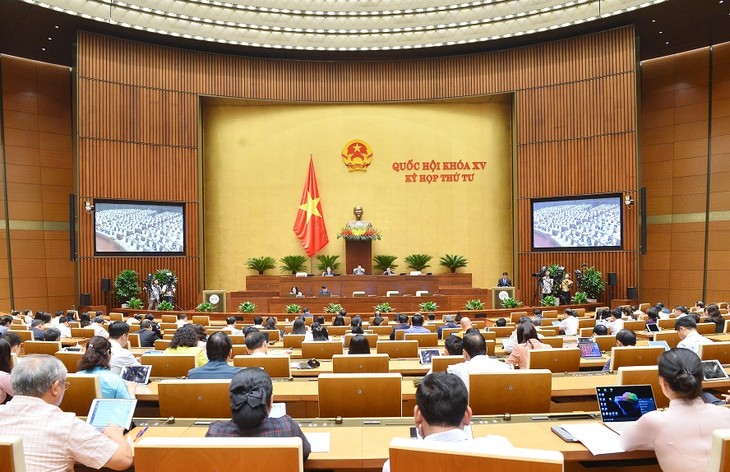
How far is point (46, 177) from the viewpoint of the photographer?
15.3m

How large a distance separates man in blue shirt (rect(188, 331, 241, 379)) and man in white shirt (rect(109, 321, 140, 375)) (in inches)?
31.3

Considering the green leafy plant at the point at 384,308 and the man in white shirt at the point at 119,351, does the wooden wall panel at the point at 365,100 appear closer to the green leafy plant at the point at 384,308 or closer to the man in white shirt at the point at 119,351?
the green leafy plant at the point at 384,308

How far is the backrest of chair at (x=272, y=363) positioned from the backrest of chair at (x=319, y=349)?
1.17 m

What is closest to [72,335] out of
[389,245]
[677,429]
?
[677,429]

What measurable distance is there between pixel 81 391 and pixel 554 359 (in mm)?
3355

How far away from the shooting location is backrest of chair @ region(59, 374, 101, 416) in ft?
9.85

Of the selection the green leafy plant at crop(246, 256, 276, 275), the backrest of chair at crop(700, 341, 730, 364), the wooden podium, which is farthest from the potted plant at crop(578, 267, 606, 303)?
the backrest of chair at crop(700, 341, 730, 364)

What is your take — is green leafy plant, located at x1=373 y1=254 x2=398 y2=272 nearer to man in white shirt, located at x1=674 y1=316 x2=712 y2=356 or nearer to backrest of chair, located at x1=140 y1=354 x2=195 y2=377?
man in white shirt, located at x1=674 y1=316 x2=712 y2=356

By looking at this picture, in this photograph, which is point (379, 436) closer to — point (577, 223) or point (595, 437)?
point (595, 437)

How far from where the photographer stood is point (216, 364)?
11.9 ft

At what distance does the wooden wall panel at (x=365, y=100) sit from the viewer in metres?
14.2

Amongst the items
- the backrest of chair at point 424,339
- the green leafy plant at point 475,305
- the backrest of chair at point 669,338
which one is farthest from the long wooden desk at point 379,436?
the green leafy plant at point 475,305

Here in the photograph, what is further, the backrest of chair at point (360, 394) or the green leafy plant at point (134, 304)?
the green leafy plant at point (134, 304)

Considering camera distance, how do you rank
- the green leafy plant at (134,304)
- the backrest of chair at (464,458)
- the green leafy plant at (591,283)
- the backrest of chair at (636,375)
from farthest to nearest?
the green leafy plant at (591,283)
the green leafy plant at (134,304)
the backrest of chair at (636,375)
the backrest of chair at (464,458)
